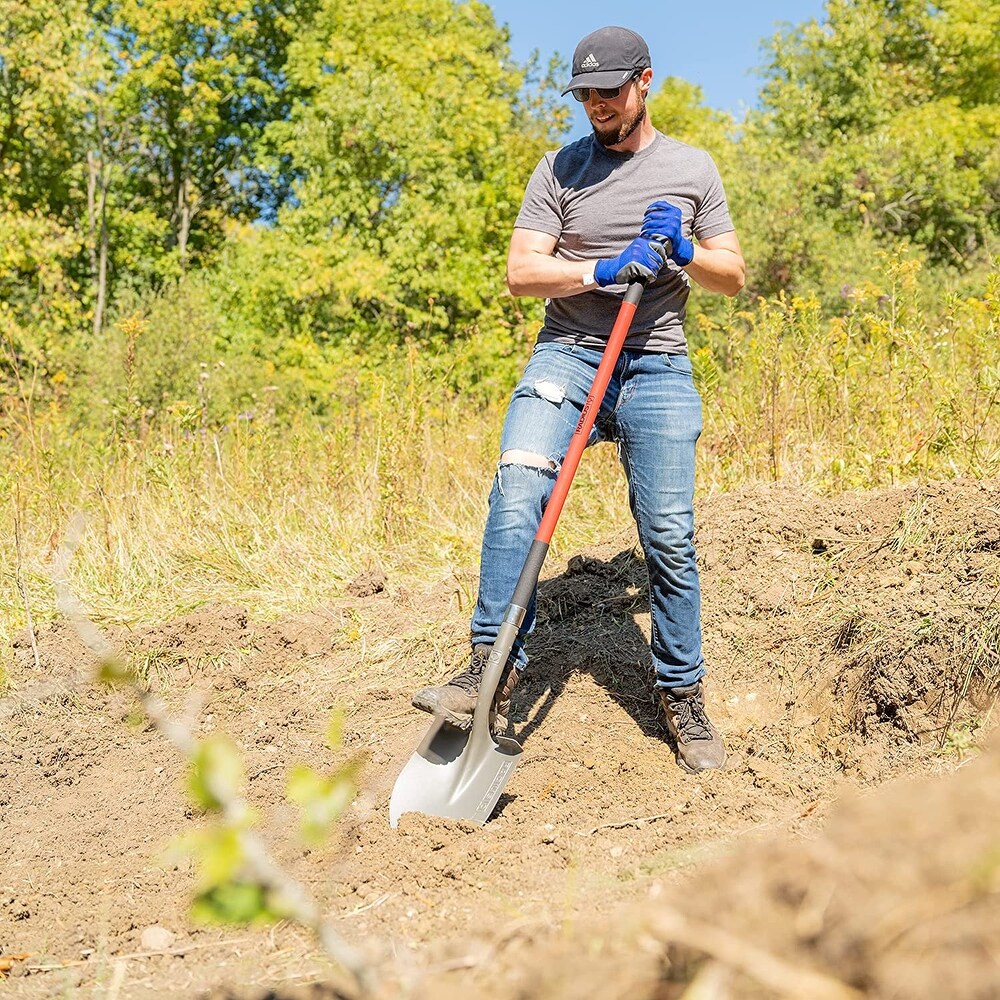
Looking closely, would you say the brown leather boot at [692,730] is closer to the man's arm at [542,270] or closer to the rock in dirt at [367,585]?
the man's arm at [542,270]

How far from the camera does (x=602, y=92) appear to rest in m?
3.54

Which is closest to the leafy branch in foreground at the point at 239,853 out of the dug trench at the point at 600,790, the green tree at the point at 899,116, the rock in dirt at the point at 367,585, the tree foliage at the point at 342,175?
the dug trench at the point at 600,790

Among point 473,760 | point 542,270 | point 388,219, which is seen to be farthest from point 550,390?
point 388,219

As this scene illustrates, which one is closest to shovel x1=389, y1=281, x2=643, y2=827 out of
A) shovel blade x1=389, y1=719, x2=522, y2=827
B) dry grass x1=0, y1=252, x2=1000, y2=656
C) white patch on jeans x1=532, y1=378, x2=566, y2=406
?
shovel blade x1=389, y1=719, x2=522, y2=827

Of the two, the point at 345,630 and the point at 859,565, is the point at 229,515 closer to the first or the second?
the point at 345,630

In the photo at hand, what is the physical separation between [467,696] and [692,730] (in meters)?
0.86

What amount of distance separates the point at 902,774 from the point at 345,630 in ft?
8.30

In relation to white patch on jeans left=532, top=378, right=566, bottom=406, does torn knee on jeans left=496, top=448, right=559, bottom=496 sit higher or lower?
lower

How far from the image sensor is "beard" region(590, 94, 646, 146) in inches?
143

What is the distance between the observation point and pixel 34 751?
169 inches

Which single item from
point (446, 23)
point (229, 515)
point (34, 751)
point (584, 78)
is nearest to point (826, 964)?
point (584, 78)

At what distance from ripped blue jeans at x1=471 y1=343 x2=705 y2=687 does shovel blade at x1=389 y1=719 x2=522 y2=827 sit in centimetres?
32

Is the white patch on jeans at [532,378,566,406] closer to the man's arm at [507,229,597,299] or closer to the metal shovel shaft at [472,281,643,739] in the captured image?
the metal shovel shaft at [472,281,643,739]

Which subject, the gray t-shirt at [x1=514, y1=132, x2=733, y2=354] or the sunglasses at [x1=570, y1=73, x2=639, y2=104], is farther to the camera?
the gray t-shirt at [x1=514, y1=132, x2=733, y2=354]
